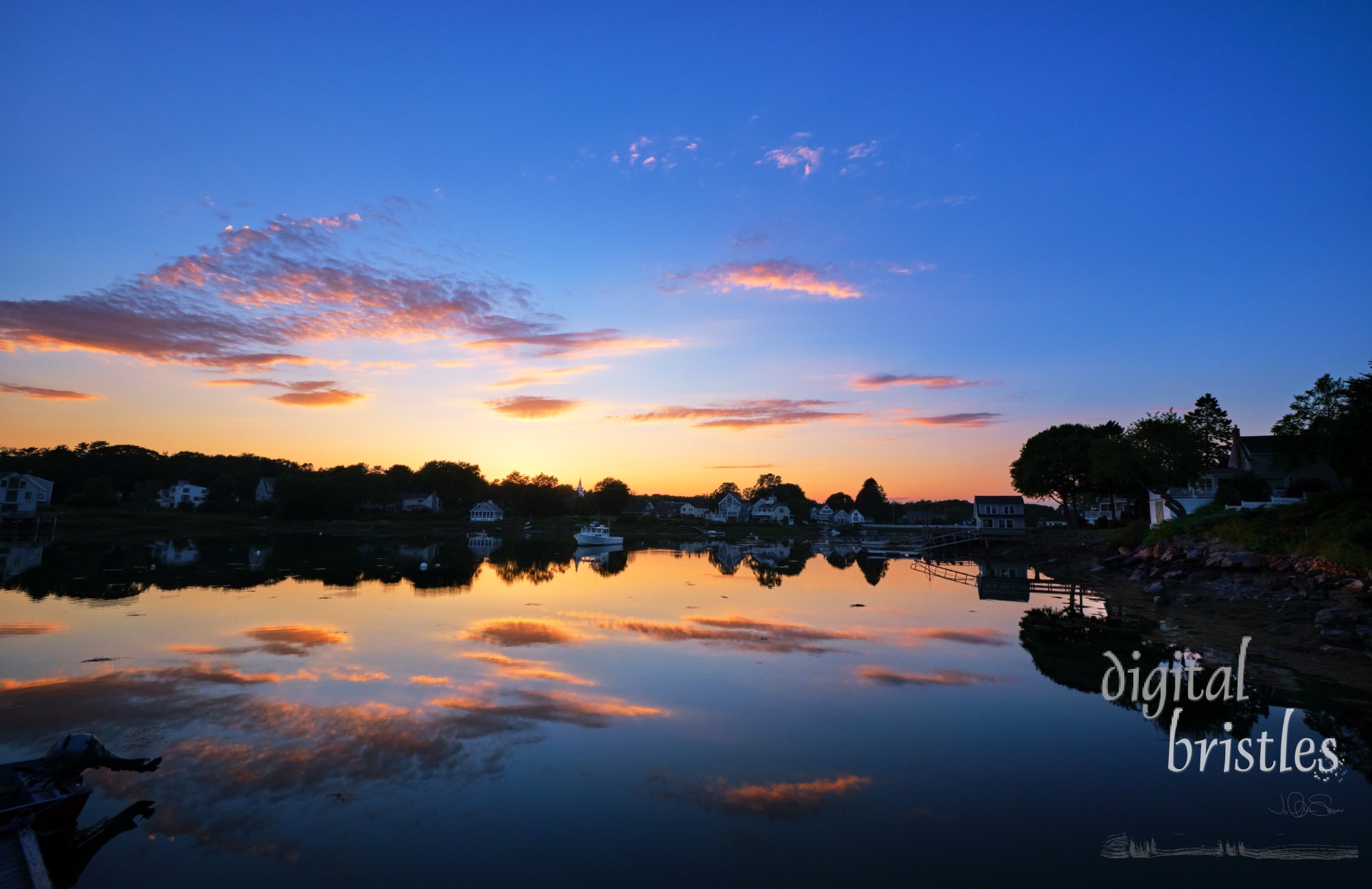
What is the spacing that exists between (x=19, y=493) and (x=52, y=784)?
391 ft

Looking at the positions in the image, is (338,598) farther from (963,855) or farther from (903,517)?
(903,517)

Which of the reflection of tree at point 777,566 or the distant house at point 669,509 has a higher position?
the distant house at point 669,509

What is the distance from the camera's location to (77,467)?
12100 centimetres

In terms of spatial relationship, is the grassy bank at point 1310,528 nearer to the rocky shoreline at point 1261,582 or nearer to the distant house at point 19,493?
the rocky shoreline at point 1261,582

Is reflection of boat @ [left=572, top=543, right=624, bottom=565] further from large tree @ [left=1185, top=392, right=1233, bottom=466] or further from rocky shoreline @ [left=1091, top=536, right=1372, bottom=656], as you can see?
large tree @ [left=1185, top=392, right=1233, bottom=466]

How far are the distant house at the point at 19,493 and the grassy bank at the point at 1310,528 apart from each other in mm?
132026

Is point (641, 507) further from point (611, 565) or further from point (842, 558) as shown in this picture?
point (611, 565)

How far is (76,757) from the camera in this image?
34.3ft

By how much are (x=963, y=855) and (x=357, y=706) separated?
13719 mm

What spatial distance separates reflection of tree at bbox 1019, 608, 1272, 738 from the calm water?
0.17 metres

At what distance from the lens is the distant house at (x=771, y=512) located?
162750mm

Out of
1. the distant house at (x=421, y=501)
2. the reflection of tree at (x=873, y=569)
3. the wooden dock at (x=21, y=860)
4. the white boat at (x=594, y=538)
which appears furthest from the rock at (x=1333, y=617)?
the distant house at (x=421, y=501)

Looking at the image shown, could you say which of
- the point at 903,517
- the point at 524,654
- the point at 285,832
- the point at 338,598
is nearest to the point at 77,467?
the point at 338,598

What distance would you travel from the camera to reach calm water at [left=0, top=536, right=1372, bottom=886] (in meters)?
9.47
